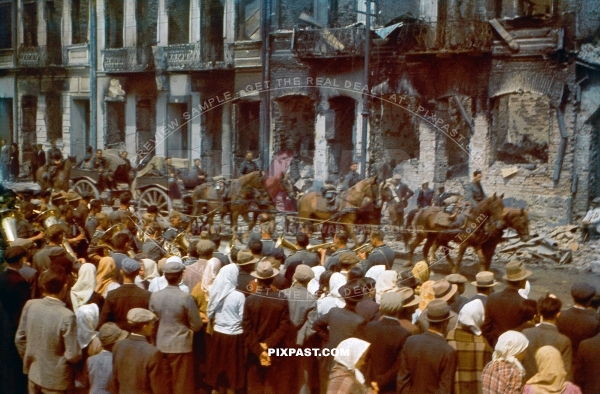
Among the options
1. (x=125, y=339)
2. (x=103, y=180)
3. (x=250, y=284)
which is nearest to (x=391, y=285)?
(x=250, y=284)

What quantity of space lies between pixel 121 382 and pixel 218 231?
3.56 metres

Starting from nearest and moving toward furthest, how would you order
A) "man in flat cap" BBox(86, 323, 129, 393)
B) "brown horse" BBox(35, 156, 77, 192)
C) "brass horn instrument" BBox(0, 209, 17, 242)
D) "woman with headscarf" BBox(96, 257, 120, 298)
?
1. "man in flat cap" BBox(86, 323, 129, 393)
2. "woman with headscarf" BBox(96, 257, 120, 298)
3. "brass horn instrument" BBox(0, 209, 17, 242)
4. "brown horse" BBox(35, 156, 77, 192)

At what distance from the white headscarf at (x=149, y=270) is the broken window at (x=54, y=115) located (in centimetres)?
291

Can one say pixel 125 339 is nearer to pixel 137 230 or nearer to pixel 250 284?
pixel 250 284

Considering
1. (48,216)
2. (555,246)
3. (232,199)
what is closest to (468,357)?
(555,246)

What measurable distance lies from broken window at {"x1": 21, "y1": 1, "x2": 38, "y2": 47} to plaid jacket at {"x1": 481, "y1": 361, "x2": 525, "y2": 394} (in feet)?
23.6

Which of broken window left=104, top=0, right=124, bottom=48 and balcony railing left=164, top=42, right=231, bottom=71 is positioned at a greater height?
broken window left=104, top=0, right=124, bottom=48

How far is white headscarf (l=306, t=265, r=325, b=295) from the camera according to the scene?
270 inches

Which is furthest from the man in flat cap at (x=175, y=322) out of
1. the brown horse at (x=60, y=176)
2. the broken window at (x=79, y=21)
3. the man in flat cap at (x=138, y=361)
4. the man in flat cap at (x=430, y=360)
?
the broken window at (x=79, y=21)

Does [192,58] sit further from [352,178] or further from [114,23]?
[352,178]

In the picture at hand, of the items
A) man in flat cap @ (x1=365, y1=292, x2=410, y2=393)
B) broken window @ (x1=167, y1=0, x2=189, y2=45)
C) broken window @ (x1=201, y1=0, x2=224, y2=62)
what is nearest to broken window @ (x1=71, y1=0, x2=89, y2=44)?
broken window @ (x1=167, y1=0, x2=189, y2=45)

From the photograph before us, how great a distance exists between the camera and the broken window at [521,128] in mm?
6922

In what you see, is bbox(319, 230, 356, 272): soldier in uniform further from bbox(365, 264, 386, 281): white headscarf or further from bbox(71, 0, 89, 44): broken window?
bbox(71, 0, 89, 44): broken window

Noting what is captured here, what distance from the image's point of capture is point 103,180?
8.91m
